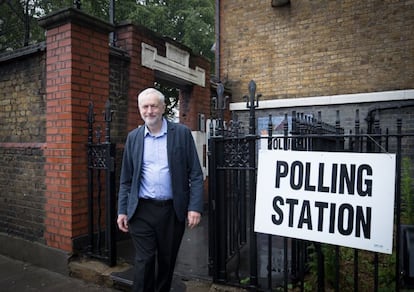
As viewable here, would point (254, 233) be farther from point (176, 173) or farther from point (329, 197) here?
point (176, 173)

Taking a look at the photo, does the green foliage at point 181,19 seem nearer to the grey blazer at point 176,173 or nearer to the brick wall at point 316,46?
the brick wall at point 316,46

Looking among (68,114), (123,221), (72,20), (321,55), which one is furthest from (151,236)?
(321,55)

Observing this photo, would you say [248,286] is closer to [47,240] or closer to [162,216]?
[162,216]

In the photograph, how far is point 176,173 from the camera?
8.15 feet

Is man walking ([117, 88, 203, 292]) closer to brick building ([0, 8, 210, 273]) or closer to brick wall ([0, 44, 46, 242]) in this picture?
brick building ([0, 8, 210, 273])

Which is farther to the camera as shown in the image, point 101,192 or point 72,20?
point 101,192

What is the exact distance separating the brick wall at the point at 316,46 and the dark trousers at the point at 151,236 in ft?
19.5

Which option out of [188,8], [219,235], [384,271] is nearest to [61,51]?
[219,235]

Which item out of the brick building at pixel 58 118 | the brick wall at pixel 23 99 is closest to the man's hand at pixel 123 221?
the brick building at pixel 58 118

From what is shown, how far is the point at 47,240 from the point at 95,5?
7.27 m

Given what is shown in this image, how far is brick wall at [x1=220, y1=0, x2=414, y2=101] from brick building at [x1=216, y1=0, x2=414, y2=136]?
18 mm

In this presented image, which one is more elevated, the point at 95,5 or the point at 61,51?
the point at 95,5

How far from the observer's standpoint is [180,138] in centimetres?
256

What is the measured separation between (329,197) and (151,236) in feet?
4.60
